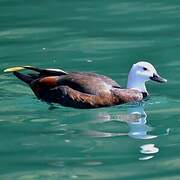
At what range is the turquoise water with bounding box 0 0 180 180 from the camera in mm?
7871

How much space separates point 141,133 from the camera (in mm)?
8734

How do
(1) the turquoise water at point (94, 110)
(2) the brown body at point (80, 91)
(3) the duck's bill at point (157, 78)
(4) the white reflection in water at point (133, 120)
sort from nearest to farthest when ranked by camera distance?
1. (1) the turquoise water at point (94, 110)
2. (4) the white reflection in water at point (133, 120)
3. (2) the brown body at point (80, 91)
4. (3) the duck's bill at point (157, 78)

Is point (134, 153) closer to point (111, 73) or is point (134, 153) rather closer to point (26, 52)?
point (111, 73)

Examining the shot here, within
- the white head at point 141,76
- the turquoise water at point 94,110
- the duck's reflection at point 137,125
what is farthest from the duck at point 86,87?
the duck's reflection at point 137,125

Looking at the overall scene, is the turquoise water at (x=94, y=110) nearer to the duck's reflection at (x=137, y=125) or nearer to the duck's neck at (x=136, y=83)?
the duck's reflection at (x=137, y=125)

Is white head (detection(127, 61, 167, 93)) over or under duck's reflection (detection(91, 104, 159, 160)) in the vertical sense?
over

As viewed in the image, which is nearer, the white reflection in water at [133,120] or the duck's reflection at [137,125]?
the duck's reflection at [137,125]

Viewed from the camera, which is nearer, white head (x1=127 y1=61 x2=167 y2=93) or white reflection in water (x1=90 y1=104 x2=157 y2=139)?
white reflection in water (x1=90 y1=104 x2=157 y2=139)

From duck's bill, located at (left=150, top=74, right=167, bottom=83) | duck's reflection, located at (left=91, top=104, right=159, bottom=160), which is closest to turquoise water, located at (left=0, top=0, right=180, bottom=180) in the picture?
duck's reflection, located at (left=91, top=104, right=159, bottom=160)

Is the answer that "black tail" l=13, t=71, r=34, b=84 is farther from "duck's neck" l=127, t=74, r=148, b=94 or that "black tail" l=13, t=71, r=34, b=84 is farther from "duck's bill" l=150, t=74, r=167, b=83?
"duck's bill" l=150, t=74, r=167, b=83

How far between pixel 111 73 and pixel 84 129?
210 centimetres

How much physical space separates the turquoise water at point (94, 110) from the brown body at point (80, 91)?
0.10 m

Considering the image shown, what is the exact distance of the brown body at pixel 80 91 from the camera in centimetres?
979

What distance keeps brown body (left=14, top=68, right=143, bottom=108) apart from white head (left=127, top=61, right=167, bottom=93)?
0.11 meters
